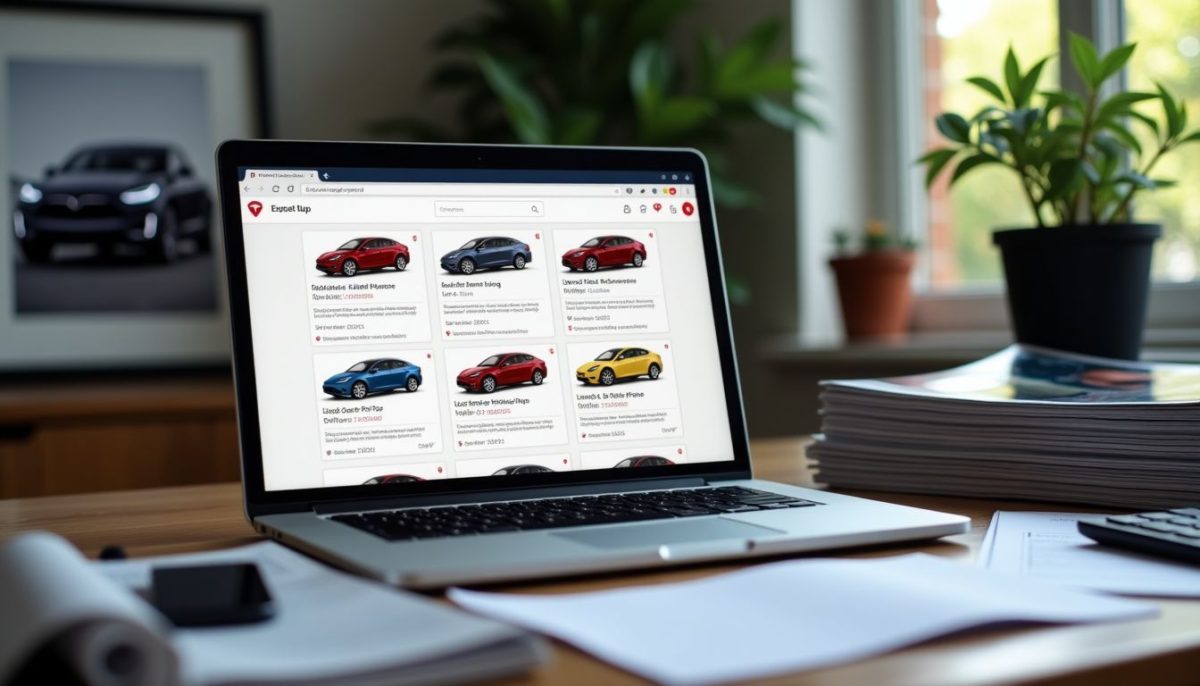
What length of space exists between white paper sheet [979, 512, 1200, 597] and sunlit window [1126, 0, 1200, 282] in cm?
122

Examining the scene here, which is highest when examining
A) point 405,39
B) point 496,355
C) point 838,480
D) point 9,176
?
point 405,39

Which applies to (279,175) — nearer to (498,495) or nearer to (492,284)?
(492,284)

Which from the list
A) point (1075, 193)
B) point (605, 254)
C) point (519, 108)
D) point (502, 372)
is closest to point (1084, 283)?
point (1075, 193)

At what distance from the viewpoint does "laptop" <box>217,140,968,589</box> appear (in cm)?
75

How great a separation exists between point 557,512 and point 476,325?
0.17 metres

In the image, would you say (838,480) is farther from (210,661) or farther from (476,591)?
(210,661)

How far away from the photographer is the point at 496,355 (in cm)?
84

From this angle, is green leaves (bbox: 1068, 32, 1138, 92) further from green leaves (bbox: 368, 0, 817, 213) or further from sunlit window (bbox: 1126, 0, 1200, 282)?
green leaves (bbox: 368, 0, 817, 213)

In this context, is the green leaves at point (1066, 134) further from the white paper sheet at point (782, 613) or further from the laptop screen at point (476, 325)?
the white paper sheet at point (782, 613)

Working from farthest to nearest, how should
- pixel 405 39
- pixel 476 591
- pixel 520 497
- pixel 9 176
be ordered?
pixel 405 39
pixel 9 176
pixel 520 497
pixel 476 591

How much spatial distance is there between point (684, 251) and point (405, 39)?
1.94 meters

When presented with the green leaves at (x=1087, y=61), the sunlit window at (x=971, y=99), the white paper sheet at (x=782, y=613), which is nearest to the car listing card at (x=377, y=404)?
the white paper sheet at (x=782, y=613)

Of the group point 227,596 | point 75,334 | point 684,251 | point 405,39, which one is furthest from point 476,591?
point 405,39

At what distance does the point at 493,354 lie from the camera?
0.84m
